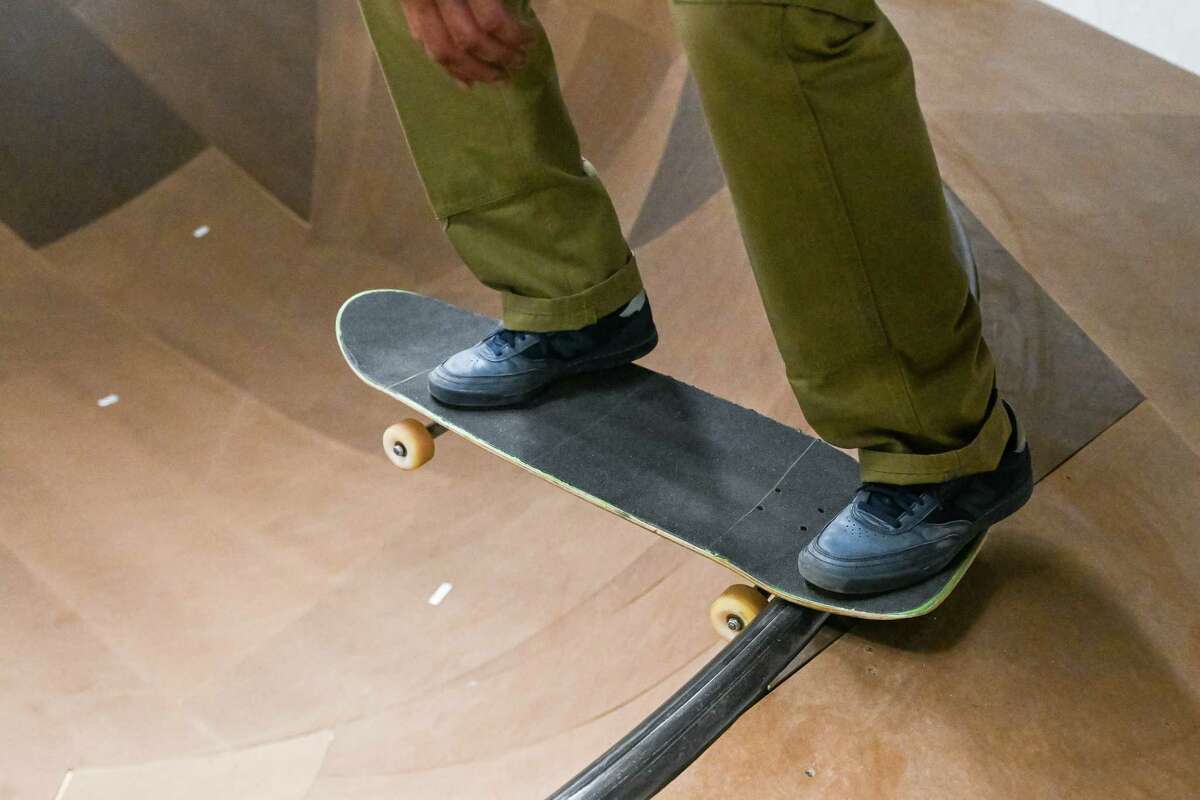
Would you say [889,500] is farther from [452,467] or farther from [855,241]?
[452,467]

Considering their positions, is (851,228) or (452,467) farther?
(452,467)

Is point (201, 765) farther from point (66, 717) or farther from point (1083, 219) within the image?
point (1083, 219)

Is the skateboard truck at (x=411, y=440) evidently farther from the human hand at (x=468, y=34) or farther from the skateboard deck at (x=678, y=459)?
the human hand at (x=468, y=34)

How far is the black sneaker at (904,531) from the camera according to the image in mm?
1457

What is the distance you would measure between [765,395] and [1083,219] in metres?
0.77

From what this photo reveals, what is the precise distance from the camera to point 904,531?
1.46 metres

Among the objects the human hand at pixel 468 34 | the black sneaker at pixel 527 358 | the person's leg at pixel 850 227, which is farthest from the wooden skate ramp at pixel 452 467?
the human hand at pixel 468 34

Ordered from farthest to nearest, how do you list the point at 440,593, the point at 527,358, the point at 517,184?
the point at 440,593 → the point at 527,358 → the point at 517,184

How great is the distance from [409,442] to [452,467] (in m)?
0.49

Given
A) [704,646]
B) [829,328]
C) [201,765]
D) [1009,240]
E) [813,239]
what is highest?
[813,239]

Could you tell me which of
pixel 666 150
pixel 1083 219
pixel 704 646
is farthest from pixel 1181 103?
pixel 704 646

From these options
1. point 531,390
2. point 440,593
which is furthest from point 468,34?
point 440,593

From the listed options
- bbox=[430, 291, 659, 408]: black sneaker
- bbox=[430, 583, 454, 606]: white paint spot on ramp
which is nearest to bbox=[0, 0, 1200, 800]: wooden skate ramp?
bbox=[430, 583, 454, 606]: white paint spot on ramp

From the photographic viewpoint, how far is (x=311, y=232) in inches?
121
